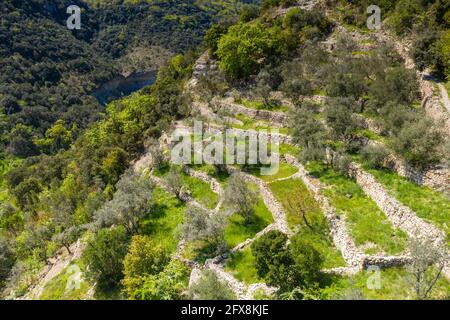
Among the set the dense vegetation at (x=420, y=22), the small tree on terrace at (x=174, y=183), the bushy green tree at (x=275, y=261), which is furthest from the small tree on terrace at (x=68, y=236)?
the dense vegetation at (x=420, y=22)

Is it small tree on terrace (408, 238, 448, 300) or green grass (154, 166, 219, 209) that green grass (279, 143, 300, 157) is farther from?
small tree on terrace (408, 238, 448, 300)

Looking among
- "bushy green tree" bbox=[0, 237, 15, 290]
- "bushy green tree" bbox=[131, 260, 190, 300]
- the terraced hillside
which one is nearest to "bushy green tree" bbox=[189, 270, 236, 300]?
the terraced hillside

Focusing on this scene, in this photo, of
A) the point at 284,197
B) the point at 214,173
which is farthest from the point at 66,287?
the point at 284,197

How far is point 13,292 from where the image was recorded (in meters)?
39.0

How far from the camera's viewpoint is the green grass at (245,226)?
1286 inches

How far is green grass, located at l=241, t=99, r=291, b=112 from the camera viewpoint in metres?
57.7

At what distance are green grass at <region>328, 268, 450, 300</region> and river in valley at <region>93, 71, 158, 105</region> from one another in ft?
570

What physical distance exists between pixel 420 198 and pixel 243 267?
1645 cm

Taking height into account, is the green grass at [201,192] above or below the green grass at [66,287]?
above

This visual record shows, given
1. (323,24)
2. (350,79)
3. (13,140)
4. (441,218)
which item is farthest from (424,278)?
(13,140)

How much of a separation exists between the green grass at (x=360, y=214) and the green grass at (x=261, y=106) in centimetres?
2022

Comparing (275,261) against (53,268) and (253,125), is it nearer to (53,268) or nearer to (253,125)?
(53,268)

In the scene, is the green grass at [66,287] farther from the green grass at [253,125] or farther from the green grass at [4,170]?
the green grass at [4,170]

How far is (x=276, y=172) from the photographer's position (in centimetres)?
4231
